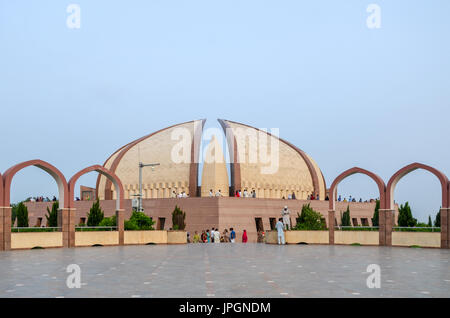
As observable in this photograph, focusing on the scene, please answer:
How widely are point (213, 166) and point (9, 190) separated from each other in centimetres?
1922

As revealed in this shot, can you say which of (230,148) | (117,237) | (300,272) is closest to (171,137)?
(230,148)

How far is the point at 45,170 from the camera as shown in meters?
21.3

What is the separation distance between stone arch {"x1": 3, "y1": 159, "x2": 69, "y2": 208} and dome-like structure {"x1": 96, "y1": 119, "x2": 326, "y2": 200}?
15.6 metres

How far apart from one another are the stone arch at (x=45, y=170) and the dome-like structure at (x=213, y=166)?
15.6 meters

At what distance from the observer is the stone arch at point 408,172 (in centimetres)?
2016

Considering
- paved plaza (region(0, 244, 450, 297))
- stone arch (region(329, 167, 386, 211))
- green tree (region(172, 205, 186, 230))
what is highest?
stone arch (region(329, 167, 386, 211))

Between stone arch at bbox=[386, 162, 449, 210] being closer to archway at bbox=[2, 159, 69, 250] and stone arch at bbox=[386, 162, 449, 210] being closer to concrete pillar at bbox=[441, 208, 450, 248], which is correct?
concrete pillar at bbox=[441, 208, 450, 248]

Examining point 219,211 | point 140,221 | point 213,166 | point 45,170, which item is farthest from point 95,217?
point 213,166

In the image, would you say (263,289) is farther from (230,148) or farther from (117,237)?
(230,148)

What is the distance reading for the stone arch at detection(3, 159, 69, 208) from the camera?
19.3 metres

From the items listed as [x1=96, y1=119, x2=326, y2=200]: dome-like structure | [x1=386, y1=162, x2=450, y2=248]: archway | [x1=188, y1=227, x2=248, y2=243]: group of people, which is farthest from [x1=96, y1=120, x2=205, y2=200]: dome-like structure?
[x1=386, y1=162, x2=450, y2=248]: archway

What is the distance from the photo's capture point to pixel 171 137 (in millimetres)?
39406

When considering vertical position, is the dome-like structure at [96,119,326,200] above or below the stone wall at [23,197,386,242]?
above
